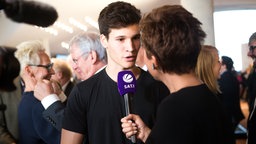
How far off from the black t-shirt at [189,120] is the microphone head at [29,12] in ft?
1.71

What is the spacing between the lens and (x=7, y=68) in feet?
2.06

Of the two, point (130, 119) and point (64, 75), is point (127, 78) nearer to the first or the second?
point (130, 119)

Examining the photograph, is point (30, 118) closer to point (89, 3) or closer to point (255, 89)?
point (89, 3)

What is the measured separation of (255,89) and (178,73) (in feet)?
6.03

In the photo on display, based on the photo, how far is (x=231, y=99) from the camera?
4.21 m

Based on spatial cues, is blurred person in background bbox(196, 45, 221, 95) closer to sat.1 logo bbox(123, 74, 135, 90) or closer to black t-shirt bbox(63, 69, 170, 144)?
black t-shirt bbox(63, 69, 170, 144)

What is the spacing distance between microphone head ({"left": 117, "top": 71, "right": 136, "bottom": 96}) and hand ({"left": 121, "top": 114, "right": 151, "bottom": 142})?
0.34 feet

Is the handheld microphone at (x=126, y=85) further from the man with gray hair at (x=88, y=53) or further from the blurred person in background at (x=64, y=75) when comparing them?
the blurred person in background at (x=64, y=75)

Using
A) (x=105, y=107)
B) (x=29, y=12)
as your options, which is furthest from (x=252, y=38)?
(x=29, y=12)

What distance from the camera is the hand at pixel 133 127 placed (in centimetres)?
120

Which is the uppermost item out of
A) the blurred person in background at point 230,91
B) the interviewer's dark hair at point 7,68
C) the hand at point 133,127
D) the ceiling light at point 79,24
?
the interviewer's dark hair at point 7,68

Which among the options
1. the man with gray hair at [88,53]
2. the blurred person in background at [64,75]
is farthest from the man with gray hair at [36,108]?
the blurred person in background at [64,75]

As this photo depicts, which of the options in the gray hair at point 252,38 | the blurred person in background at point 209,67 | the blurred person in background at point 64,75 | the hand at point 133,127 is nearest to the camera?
the hand at point 133,127

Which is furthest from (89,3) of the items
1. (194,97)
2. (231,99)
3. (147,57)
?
(231,99)
